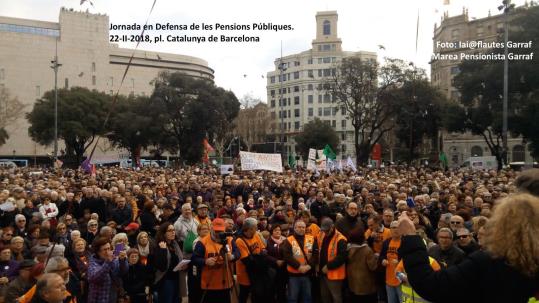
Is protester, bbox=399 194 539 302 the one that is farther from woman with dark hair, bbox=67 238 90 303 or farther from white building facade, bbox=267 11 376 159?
white building facade, bbox=267 11 376 159

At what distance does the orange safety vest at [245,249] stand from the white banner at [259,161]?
1345 centimetres

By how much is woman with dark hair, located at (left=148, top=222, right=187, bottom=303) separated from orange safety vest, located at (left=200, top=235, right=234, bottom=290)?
41 centimetres

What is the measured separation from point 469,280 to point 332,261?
16.2ft

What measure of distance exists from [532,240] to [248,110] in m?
80.4

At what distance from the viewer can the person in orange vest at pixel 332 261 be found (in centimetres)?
738

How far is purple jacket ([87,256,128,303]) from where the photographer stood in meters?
6.45

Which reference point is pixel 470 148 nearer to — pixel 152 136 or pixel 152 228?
pixel 152 136

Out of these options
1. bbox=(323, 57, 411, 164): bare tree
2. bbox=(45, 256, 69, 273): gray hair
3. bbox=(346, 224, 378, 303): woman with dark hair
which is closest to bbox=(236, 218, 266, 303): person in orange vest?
bbox=(346, 224, 378, 303): woman with dark hair

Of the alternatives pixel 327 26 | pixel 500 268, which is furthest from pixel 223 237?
pixel 327 26

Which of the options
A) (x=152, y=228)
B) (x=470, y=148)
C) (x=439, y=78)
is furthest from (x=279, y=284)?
(x=439, y=78)

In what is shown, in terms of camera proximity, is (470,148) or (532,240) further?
(470,148)

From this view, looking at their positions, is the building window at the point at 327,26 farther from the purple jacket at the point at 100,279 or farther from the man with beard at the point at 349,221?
the purple jacket at the point at 100,279

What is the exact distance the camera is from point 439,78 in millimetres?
83562

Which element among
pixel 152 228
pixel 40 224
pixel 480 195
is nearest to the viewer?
pixel 40 224
